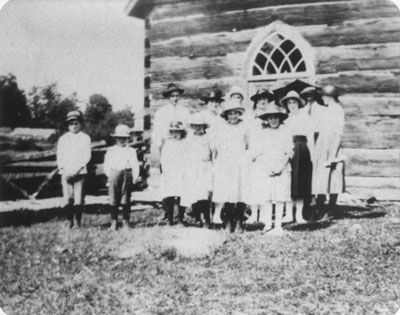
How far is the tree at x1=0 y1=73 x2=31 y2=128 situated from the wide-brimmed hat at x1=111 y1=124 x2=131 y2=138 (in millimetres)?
738

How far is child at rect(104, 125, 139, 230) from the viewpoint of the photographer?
4227 mm

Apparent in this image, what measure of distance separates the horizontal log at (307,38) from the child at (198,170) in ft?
1.89

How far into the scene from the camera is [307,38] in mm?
4062

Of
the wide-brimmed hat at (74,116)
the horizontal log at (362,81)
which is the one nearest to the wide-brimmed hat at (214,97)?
the horizontal log at (362,81)

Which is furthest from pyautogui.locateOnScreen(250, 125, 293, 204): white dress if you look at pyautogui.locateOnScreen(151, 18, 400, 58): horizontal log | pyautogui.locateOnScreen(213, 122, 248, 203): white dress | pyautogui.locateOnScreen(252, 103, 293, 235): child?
pyautogui.locateOnScreen(151, 18, 400, 58): horizontal log

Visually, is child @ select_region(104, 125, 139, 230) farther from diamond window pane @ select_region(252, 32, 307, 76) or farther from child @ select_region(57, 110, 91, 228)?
diamond window pane @ select_region(252, 32, 307, 76)

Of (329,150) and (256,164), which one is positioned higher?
(329,150)

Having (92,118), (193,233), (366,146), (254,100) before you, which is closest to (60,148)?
(92,118)

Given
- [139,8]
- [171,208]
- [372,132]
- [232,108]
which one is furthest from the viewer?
[171,208]

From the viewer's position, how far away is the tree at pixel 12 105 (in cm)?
412

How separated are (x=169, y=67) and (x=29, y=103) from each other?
1213mm

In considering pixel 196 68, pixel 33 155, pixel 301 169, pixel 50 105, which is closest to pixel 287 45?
pixel 196 68

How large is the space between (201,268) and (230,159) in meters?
0.92

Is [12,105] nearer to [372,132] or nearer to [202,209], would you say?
[202,209]
